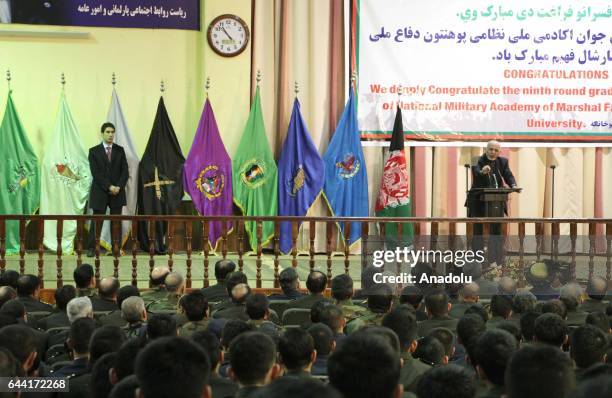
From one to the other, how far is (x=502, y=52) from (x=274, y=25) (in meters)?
2.61

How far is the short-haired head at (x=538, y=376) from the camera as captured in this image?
1.73m

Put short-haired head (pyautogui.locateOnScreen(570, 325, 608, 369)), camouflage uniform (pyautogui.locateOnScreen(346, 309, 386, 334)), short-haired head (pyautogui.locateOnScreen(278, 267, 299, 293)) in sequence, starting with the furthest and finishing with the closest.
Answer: short-haired head (pyautogui.locateOnScreen(278, 267, 299, 293)), camouflage uniform (pyautogui.locateOnScreen(346, 309, 386, 334)), short-haired head (pyautogui.locateOnScreen(570, 325, 608, 369))

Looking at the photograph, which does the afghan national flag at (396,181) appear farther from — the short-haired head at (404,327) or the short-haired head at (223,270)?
the short-haired head at (404,327)

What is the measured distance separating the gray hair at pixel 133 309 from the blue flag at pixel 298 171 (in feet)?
16.5

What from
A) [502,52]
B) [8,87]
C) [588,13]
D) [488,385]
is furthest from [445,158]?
[488,385]

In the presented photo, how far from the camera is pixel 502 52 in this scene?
29.8 feet

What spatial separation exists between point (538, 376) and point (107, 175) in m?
6.96

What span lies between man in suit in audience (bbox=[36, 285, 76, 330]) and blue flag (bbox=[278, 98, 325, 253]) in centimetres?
448

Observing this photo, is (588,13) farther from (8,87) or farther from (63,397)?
(63,397)

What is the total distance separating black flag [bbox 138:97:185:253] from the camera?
835 centimetres

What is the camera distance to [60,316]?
161 inches

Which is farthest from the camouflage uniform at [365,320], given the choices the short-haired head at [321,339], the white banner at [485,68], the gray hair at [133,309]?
the white banner at [485,68]

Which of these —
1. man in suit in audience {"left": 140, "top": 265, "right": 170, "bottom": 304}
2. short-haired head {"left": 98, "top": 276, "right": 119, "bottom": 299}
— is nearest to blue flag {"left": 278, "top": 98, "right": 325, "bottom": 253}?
man in suit in audience {"left": 140, "top": 265, "right": 170, "bottom": 304}

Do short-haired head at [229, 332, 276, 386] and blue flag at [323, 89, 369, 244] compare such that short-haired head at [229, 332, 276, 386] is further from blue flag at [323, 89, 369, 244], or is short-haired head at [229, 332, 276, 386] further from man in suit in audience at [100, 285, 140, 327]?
blue flag at [323, 89, 369, 244]
